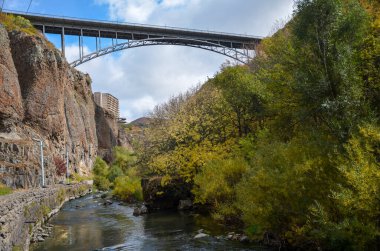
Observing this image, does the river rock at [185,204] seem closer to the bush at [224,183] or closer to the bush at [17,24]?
the bush at [224,183]

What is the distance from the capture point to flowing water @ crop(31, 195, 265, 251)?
1554 cm

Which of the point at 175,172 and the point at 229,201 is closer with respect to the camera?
the point at 229,201

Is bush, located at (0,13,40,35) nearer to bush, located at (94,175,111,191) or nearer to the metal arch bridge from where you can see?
the metal arch bridge

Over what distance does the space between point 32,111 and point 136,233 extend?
1465 inches

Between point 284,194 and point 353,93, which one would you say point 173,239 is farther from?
point 353,93

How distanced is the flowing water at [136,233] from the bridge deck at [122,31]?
119 feet

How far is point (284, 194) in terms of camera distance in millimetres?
11656

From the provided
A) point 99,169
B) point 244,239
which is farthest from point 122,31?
point 244,239

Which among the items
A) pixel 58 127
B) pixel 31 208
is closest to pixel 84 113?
pixel 58 127

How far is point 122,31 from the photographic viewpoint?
58.5 m

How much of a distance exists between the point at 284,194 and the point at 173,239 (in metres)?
6.84

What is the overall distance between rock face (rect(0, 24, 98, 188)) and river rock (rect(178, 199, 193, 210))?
16529mm

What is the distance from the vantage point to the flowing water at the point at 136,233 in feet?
51.0

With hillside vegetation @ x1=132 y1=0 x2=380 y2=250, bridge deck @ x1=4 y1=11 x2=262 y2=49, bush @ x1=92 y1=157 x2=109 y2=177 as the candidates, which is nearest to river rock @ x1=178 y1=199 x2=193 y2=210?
hillside vegetation @ x1=132 y1=0 x2=380 y2=250
